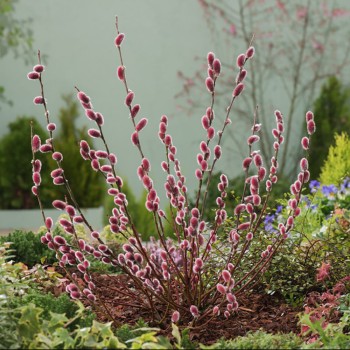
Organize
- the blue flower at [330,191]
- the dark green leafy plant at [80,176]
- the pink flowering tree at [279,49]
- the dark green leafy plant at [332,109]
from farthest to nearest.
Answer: the pink flowering tree at [279,49]
the dark green leafy plant at [332,109]
the dark green leafy plant at [80,176]
the blue flower at [330,191]

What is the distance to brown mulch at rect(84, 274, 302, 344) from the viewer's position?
253cm

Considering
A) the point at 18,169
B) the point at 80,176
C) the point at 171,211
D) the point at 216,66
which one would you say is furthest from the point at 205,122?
the point at 18,169

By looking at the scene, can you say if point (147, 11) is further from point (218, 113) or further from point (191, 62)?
point (218, 113)

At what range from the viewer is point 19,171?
32.3 feet

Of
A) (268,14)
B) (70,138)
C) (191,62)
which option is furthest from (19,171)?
(268,14)

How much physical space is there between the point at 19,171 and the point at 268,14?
212 inches

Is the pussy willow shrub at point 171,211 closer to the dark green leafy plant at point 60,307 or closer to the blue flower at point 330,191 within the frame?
the dark green leafy plant at point 60,307

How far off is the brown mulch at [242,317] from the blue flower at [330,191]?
269cm

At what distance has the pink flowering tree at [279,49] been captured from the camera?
11711mm

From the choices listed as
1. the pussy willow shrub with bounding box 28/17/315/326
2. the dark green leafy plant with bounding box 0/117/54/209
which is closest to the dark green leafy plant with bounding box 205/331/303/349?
the pussy willow shrub with bounding box 28/17/315/326

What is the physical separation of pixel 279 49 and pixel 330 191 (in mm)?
6779

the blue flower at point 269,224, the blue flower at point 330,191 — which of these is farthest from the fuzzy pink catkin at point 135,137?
the blue flower at point 330,191

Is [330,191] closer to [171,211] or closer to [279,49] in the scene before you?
[171,211]

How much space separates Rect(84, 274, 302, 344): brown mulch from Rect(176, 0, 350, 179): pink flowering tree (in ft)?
28.7
